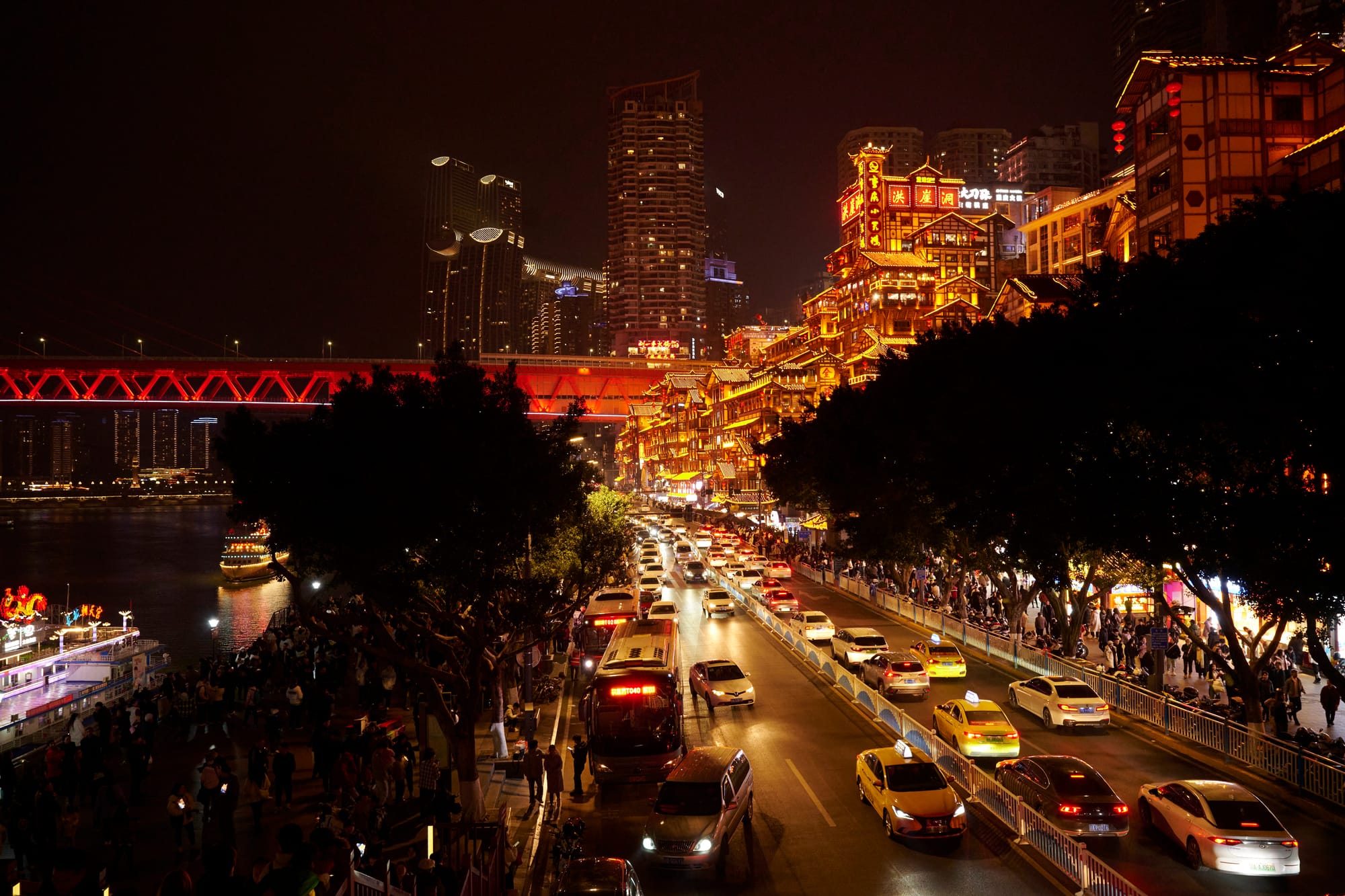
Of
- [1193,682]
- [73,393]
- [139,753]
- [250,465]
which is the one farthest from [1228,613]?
[73,393]

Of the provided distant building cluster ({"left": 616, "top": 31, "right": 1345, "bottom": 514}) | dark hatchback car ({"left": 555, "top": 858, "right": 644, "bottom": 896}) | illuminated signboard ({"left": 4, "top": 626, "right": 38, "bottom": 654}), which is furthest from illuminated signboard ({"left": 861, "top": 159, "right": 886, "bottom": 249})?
dark hatchback car ({"left": 555, "top": 858, "right": 644, "bottom": 896})

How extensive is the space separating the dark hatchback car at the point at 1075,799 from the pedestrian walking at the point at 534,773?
8.49 meters

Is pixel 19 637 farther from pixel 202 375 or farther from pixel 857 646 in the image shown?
pixel 202 375

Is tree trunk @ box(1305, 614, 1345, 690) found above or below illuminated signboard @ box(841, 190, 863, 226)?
below

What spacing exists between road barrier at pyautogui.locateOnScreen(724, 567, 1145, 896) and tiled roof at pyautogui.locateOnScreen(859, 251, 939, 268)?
6416cm

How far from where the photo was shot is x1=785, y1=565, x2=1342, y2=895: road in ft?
42.1

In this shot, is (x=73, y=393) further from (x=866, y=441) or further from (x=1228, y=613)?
(x=1228, y=613)

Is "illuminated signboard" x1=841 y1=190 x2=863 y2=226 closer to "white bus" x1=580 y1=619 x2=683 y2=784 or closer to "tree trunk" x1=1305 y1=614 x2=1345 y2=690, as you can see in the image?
"white bus" x1=580 y1=619 x2=683 y2=784

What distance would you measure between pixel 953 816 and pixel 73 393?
122m

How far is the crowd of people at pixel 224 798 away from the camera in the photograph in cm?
912

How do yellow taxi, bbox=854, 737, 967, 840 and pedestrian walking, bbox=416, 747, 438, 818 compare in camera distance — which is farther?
pedestrian walking, bbox=416, 747, 438, 818

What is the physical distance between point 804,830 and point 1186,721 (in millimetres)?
9720

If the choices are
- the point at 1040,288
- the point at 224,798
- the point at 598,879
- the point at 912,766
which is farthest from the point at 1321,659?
the point at 1040,288

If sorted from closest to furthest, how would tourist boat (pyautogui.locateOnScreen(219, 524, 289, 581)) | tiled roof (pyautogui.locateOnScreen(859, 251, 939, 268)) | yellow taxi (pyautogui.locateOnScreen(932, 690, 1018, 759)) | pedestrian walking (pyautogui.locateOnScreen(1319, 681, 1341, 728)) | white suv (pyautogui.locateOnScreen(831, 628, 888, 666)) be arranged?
1. yellow taxi (pyautogui.locateOnScreen(932, 690, 1018, 759))
2. pedestrian walking (pyautogui.locateOnScreen(1319, 681, 1341, 728))
3. white suv (pyautogui.locateOnScreen(831, 628, 888, 666))
4. tiled roof (pyautogui.locateOnScreen(859, 251, 939, 268))
5. tourist boat (pyautogui.locateOnScreen(219, 524, 289, 581))
